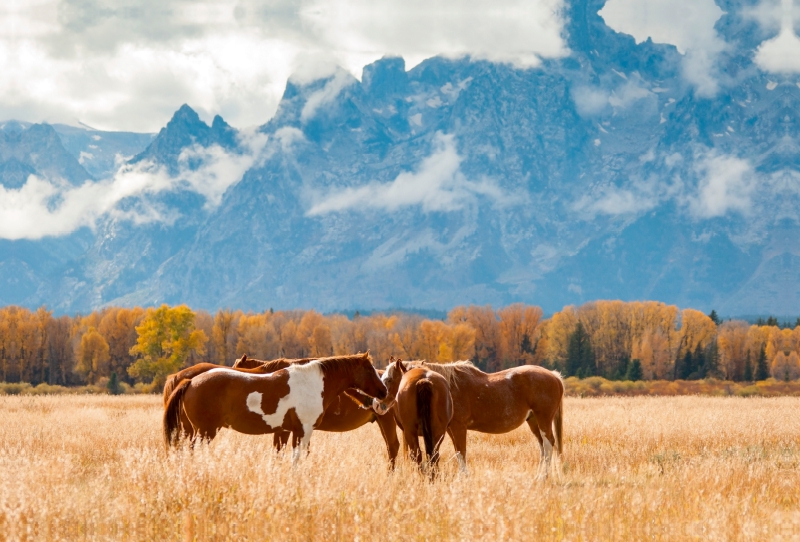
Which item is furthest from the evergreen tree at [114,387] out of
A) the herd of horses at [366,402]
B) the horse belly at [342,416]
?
the horse belly at [342,416]

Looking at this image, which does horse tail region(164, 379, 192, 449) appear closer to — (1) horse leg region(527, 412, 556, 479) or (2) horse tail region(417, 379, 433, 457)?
(2) horse tail region(417, 379, 433, 457)

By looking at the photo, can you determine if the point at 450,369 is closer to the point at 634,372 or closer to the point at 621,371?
the point at 634,372

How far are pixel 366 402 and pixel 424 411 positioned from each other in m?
1.14

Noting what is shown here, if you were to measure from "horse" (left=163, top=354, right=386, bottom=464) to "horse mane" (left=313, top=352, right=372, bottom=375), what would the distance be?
0.71ft

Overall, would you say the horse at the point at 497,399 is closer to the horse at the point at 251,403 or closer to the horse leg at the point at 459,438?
the horse leg at the point at 459,438

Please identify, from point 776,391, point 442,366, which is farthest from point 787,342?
point 442,366

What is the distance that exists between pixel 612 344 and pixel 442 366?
104 m

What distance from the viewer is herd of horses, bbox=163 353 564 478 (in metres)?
11.4

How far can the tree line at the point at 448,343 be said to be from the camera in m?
89.4

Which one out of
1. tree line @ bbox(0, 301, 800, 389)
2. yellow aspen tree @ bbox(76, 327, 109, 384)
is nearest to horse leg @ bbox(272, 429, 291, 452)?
tree line @ bbox(0, 301, 800, 389)

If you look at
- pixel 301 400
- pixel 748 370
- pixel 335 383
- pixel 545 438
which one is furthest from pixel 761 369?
pixel 301 400

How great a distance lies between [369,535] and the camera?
755cm

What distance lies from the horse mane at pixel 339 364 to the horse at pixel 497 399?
680mm

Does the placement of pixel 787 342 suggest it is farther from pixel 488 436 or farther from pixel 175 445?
→ pixel 175 445
